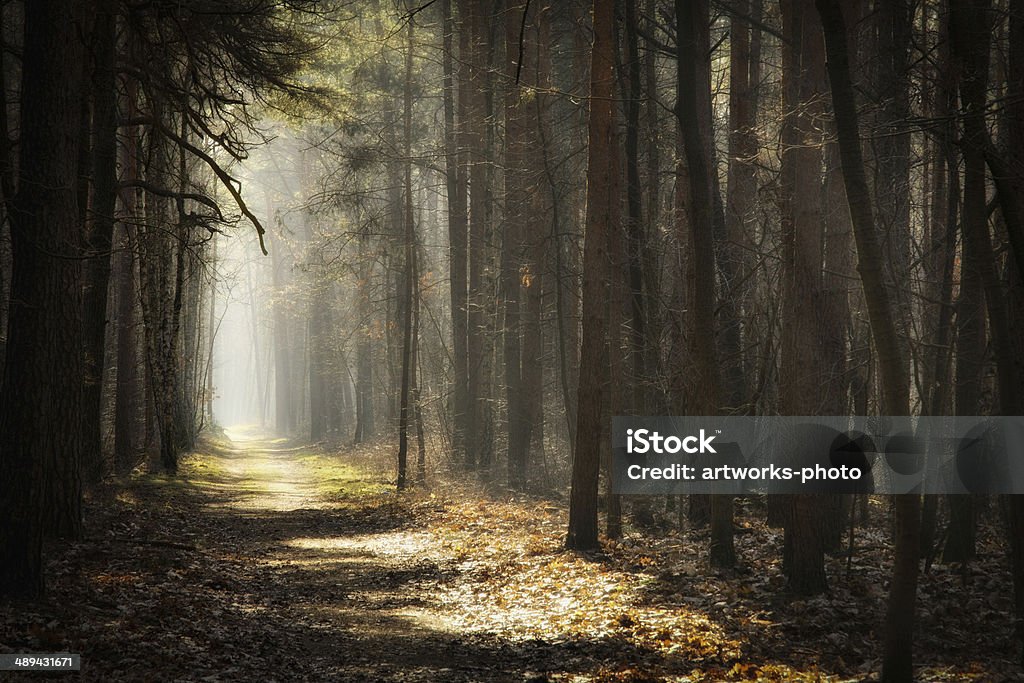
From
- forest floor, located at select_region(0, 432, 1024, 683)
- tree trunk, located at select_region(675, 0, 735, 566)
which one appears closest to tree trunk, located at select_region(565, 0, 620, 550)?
forest floor, located at select_region(0, 432, 1024, 683)

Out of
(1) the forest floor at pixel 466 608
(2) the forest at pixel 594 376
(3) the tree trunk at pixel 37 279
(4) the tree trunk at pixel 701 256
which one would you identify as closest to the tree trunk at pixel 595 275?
(2) the forest at pixel 594 376

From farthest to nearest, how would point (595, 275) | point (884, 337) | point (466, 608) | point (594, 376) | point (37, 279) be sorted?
1. point (594, 376)
2. point (595, 275)
3. point (466, 608)
4. point (37, 279)
5. point (884, 337)

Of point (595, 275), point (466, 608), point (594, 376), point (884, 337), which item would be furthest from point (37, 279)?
point (884, 337)

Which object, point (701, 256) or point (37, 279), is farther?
point (701, 256)

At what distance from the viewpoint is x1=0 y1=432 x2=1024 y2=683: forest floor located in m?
6.81

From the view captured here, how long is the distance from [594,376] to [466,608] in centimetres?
400

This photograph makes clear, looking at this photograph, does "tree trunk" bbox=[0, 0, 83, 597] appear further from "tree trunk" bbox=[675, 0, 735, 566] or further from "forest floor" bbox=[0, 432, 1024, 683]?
"tree trunk" bbox=[675, 0, 735, 566]

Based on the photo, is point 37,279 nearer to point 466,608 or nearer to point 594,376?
point 466,608

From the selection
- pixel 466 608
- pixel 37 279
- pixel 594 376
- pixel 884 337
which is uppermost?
pixel 37 279

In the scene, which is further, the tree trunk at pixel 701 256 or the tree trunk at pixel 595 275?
the tree trunk at pixel 595 275

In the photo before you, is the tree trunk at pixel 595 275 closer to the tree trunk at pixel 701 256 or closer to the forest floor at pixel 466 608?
the forest floor at pixel 466 608

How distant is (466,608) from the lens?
9508 mm

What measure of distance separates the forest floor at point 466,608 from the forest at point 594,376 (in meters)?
0.06

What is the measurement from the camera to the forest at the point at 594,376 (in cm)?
699
